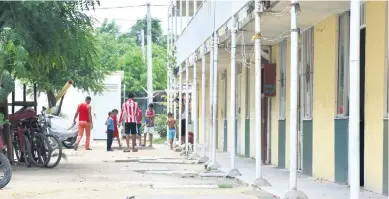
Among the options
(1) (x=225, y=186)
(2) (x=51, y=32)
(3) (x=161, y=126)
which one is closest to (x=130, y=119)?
(2) (x=51, y=32)

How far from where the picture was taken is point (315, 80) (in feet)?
41.0

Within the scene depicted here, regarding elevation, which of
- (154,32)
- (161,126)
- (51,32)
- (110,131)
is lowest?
(161,126)

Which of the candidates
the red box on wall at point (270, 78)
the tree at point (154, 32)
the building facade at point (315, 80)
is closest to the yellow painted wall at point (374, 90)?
the building facade at point (315, 80)

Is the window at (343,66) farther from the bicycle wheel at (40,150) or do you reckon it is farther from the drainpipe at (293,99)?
the bicycle wheel at (40,150)

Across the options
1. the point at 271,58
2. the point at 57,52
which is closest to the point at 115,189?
the point at 57,52

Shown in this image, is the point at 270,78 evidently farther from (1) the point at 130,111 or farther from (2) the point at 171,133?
(2) the point at 171,133

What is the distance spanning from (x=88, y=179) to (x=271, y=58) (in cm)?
564

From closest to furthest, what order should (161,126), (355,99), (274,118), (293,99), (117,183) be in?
(355,99), (293,99), (117,183), (274,118), (161,126)

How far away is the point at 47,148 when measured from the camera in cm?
1430

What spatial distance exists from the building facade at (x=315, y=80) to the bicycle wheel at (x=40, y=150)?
3926 millimetres

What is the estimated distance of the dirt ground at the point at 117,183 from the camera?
9914mm

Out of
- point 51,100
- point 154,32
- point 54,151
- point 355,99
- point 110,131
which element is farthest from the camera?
point 154,32

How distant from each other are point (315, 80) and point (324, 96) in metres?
0.58

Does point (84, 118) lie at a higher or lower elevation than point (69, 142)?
higher
